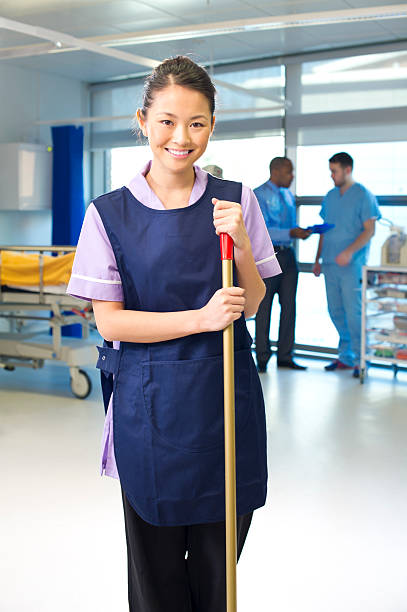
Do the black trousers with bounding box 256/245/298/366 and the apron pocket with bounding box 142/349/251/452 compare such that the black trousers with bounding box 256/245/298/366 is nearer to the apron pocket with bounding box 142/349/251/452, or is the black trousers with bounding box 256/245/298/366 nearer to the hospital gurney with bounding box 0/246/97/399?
the hospital gurney with bounding box 0/246/97/399

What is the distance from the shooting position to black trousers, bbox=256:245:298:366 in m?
5.59

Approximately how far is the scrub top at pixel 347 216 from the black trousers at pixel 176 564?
4.15m

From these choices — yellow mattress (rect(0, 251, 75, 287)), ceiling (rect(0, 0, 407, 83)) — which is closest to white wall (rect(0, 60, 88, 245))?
ceiling (rect(0, 0, 407, 83))

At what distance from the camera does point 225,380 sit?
3.96 feet

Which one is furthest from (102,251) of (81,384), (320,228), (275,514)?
(320,228)

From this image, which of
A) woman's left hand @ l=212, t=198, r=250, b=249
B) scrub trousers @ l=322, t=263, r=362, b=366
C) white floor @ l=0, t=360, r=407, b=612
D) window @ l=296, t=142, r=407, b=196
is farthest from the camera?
window @ l=296, t=142, r=407, b=196

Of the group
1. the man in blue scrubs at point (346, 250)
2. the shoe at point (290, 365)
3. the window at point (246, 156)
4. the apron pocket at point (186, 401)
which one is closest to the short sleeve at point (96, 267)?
the apron pocket at point (186, 401)

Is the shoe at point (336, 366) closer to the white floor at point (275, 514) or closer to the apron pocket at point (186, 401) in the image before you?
the white floor at point (275, 514)

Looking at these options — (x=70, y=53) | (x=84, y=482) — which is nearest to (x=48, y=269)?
(x=84, y=482)

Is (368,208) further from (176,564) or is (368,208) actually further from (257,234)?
(176,564)

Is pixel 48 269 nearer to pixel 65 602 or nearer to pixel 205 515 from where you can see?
pixel 65 602

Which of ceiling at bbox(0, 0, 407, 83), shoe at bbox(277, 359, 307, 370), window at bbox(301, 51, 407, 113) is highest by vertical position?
ceiling at bbox(0, 0, 407, 83)

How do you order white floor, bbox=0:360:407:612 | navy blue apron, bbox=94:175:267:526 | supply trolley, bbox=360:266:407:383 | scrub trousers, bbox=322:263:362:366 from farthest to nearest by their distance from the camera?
scrub trousers, bbox=322:263:362:366, supply trolley, bbox=360:266:407:383, white floor, bbox=0:360:407:612, navy blue apron, bbox=94:175:267:526

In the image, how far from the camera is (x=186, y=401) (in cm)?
131
